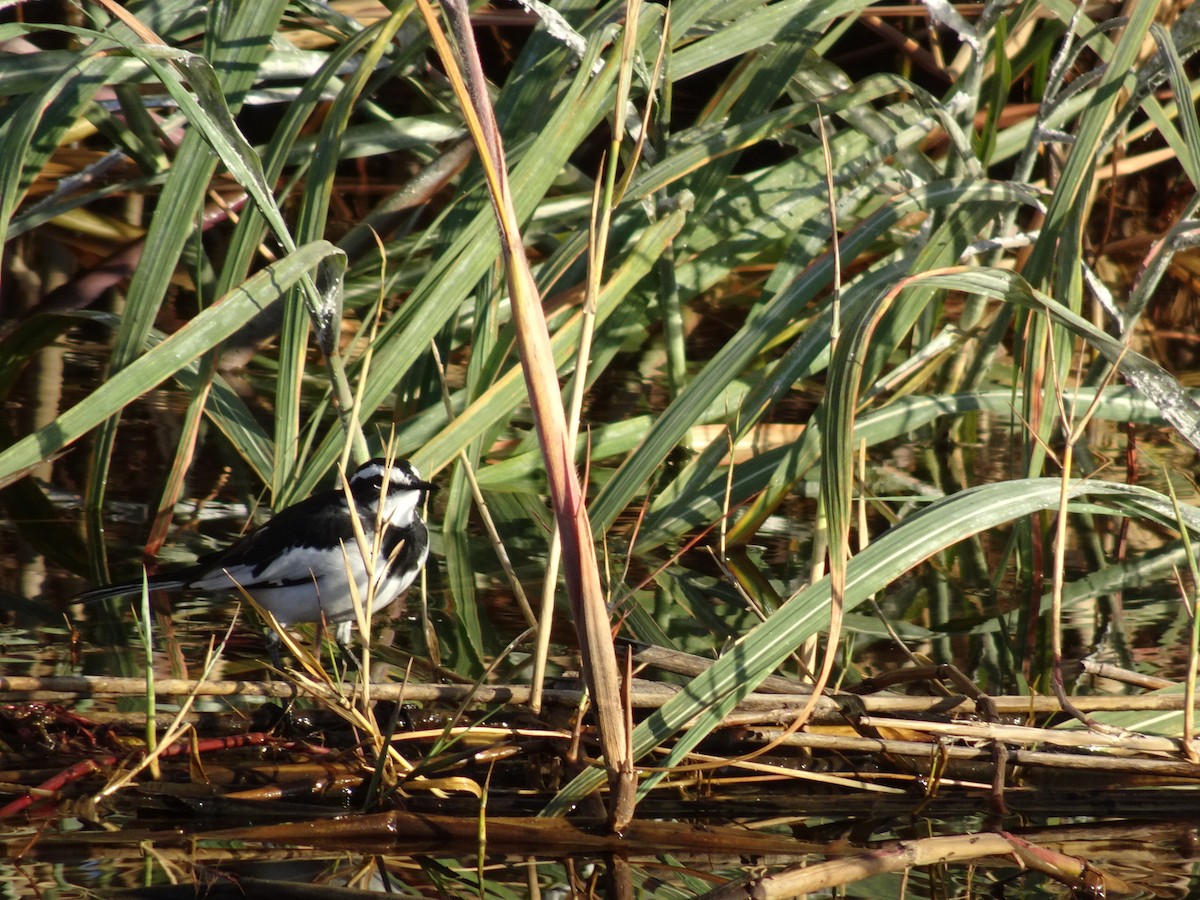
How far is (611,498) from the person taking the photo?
332 centimetres

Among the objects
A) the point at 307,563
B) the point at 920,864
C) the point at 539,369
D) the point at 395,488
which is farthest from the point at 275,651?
the point at 920,864

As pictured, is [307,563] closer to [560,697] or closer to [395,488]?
[395,488]

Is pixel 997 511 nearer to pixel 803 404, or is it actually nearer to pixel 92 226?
pixel 803 404

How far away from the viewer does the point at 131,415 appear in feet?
18.0

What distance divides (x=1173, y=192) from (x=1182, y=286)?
56 cm

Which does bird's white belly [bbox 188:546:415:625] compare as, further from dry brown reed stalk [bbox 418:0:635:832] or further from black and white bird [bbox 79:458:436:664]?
dry brown reed stalk [bbox 418:0:635:832]

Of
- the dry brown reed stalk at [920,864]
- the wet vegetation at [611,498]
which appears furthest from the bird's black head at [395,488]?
the dry brown reed stalk at [920,864]

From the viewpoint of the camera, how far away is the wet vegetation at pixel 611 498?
2.46 metres

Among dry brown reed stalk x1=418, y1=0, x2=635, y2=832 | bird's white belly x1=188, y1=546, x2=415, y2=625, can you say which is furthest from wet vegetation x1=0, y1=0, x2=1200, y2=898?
bird's white belly x1=188, y1=546, x2=415, y2=625

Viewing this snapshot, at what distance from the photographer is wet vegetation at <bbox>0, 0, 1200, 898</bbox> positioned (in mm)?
2461

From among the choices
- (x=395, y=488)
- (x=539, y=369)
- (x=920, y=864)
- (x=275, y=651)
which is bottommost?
(x=275, y=651)

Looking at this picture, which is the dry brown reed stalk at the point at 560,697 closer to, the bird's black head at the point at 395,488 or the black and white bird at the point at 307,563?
the black and white bird at the point at 307,563

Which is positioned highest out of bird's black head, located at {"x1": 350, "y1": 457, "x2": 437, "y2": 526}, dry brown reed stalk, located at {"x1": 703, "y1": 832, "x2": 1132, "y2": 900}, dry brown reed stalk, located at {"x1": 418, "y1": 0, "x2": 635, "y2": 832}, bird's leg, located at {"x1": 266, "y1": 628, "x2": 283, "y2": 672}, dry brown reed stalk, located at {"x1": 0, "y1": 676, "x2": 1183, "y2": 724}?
dry brown reed stalk, located at {"x1": 418, "y1": 0, "x2": 635, "y2": 832}

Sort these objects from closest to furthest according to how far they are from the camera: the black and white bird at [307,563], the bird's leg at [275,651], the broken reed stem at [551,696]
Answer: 1. the broken reed stem at [551,696]
2. the bird's leg at [275,651]
3. the black and white bird at [307,563]
